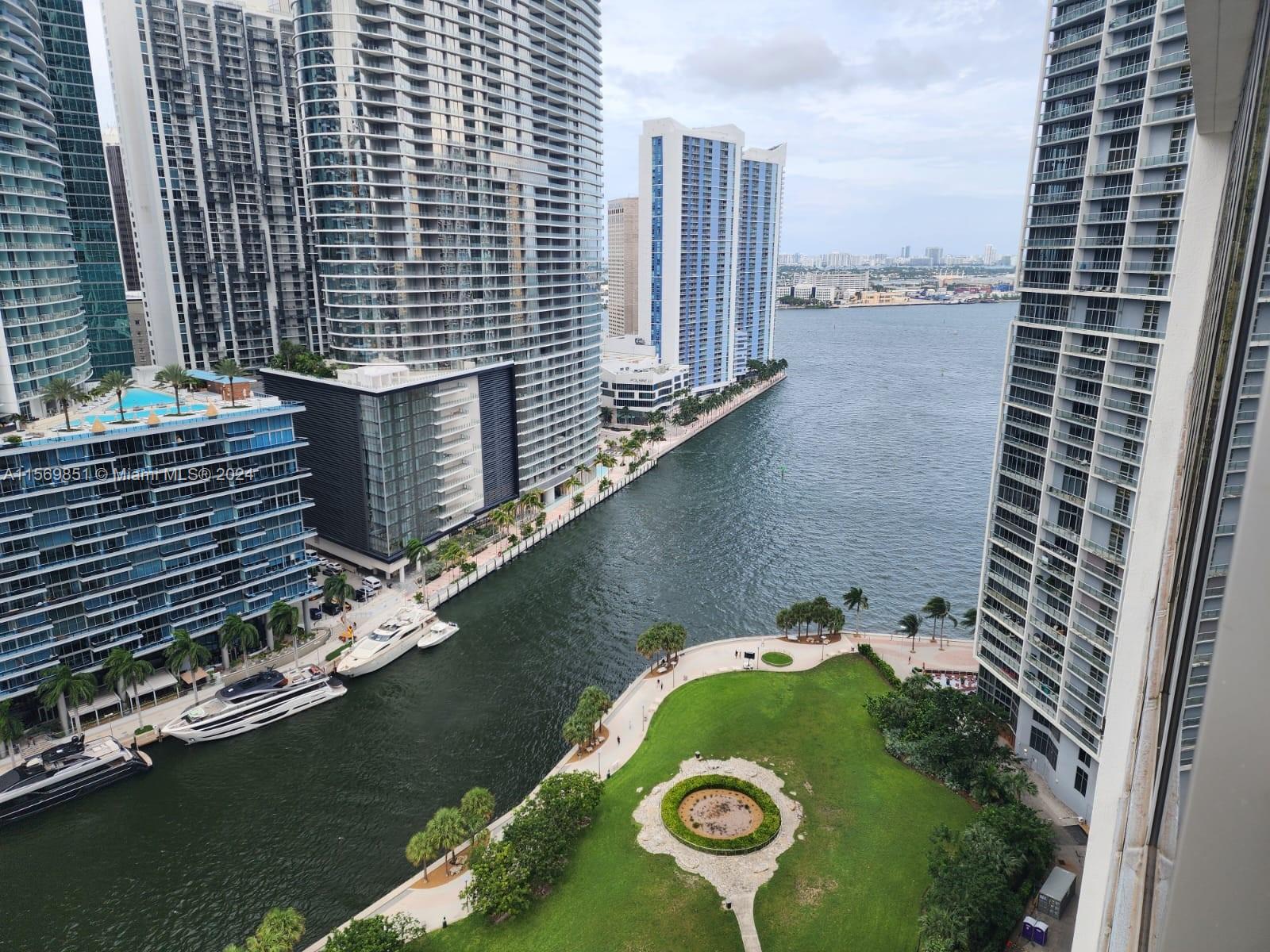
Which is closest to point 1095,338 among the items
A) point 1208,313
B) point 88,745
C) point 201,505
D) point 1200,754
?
point 1208,313

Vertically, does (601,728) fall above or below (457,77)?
below

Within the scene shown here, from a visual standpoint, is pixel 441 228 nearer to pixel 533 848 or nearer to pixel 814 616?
pixel 814 616

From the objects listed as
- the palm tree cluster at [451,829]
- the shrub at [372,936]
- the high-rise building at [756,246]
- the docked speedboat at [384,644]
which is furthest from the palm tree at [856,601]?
the high-rise building at [756,246]

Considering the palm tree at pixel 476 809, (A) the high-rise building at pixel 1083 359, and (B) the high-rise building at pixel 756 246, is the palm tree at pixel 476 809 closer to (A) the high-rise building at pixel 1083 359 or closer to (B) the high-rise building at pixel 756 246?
(A) the high-rise building at pixel 1083 359

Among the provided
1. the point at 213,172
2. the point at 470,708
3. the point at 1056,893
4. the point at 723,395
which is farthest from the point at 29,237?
the point at 723,395

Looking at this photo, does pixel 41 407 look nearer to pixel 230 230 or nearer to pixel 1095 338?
pixel 230 230

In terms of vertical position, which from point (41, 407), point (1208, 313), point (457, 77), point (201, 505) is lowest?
point (201, 505)

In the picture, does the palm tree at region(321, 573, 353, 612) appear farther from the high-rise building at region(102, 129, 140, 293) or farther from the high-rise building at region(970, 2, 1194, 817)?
the high-rise building at region(102, 129, 140, 293)

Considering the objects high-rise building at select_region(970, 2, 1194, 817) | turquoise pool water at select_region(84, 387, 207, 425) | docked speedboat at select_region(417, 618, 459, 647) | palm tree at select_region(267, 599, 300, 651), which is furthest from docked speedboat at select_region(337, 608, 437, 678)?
high-rise building at select_region(970, 2, 1194, 817)
